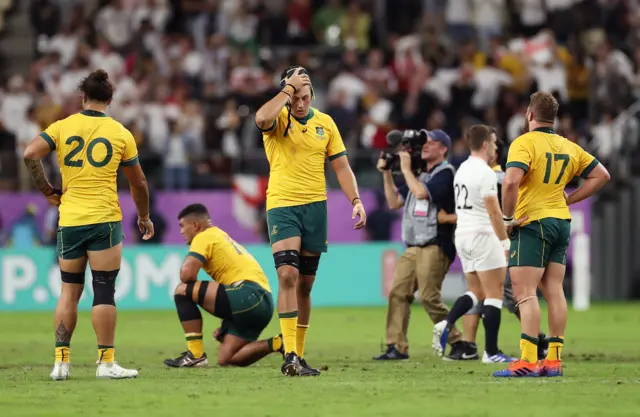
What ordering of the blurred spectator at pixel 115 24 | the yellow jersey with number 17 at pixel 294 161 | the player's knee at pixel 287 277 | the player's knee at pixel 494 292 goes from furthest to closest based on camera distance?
the blurred spectator at pixel 115 24, the player's knee at pixel 494 292, the yellow jersey with number 17 at pixel 294 161, the player's knee at pixel 287 277

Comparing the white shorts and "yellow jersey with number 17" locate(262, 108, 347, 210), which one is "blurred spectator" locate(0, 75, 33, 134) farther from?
"yellow jersey with number 17" locate(262, 108, 347, 210)

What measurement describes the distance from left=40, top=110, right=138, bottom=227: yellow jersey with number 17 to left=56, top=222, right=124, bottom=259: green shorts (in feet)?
0.15

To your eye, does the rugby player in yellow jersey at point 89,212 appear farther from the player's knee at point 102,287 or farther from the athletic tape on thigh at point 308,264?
the athletic tape on thigh at point 308,264

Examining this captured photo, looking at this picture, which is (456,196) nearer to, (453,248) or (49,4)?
(453,248)

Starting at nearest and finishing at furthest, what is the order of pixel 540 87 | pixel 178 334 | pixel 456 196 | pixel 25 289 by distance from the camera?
pixel 456 196 → pixel 178 334 → pixel 25 289 → pixel 540 87

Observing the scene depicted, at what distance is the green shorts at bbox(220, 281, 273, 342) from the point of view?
41.7ft

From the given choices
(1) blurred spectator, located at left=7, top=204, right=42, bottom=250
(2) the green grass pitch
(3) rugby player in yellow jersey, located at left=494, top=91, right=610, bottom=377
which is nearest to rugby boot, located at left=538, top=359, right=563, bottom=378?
(3) rugby player in yellow jersey, located at left=494, top=91, right=610, bottom=377

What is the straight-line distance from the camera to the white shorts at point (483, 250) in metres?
13.0

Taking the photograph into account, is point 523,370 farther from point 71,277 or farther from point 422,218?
point 71,277

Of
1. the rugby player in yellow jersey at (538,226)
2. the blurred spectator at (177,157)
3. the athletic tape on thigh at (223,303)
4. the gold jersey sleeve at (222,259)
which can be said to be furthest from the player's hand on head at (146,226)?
the blurred spectator at (177,157)

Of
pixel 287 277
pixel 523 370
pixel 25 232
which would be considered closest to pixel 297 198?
pixel 287 277

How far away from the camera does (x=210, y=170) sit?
24.2 meters

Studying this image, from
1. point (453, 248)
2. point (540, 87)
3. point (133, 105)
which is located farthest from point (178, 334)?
point (540, 87)

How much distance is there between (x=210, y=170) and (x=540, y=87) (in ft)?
22.4
